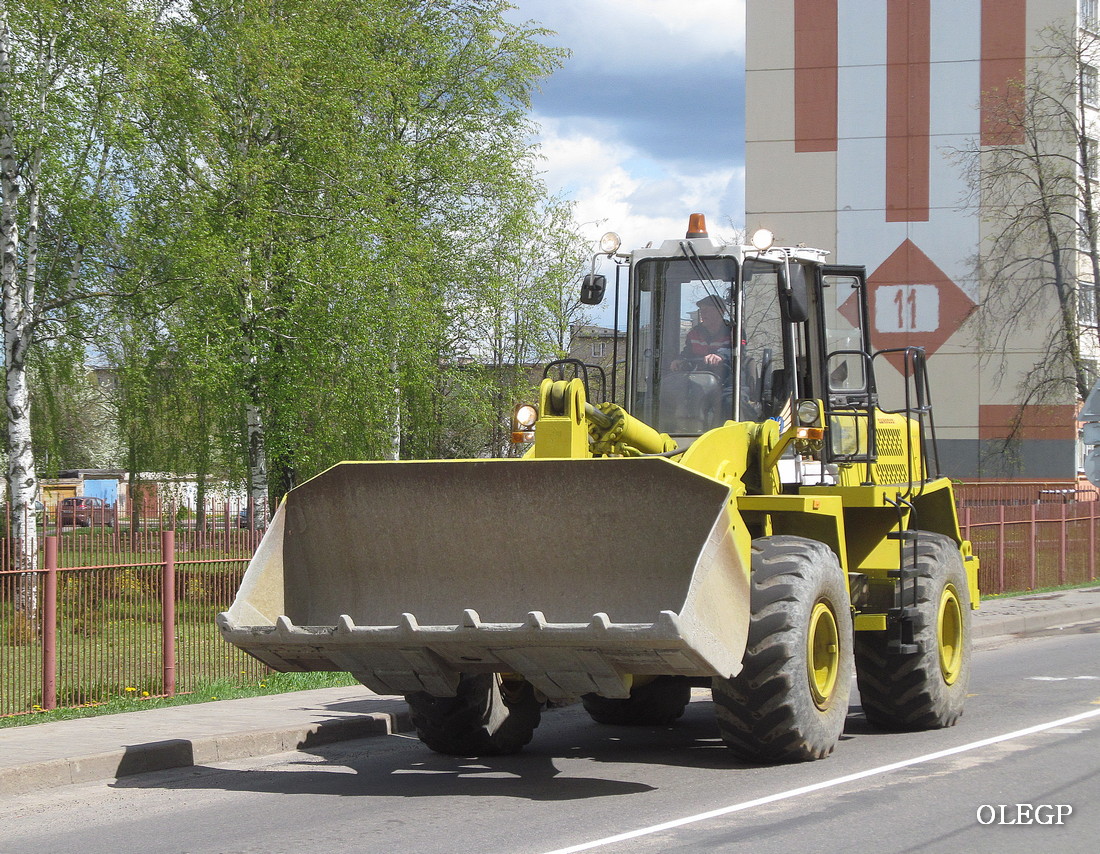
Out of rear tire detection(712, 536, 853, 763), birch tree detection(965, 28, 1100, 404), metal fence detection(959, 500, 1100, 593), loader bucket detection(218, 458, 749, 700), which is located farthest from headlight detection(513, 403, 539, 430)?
birch tree detection(965, 28, 1100, 404)

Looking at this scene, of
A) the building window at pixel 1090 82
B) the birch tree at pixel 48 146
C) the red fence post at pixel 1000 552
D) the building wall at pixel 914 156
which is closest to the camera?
the birch tree at pixel 48 146

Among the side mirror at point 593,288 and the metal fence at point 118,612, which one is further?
the metal fence at point 118,612

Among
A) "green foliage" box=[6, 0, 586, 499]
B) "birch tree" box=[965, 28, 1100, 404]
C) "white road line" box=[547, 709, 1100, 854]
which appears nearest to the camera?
"white road line" box=[547, 709, 1100, 854]

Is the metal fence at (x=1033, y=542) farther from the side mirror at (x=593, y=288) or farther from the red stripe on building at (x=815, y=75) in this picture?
the red stripe on building at (x=815, y=75)

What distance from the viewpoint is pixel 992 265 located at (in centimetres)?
4569

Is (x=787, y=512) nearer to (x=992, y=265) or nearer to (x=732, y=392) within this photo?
(x=732, y=392)

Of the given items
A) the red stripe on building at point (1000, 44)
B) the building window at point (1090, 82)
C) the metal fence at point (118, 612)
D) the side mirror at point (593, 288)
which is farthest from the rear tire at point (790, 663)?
the red stripe on building at point (1000, 44)

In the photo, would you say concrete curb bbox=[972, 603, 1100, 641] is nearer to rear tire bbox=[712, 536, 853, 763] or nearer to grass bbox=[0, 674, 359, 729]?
grass bbox=[0, 674, 359, 729]

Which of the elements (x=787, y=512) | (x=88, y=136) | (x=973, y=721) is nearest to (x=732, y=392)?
(x=787, y=512)

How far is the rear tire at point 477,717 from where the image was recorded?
30.7 feet

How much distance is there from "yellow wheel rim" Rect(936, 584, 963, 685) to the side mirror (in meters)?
3.71

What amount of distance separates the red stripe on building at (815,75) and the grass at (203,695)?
37.4 meters

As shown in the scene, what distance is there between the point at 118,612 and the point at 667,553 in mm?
6810

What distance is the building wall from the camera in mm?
46688
